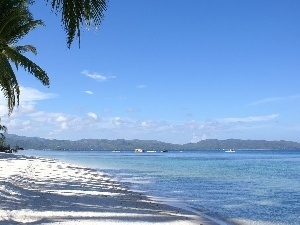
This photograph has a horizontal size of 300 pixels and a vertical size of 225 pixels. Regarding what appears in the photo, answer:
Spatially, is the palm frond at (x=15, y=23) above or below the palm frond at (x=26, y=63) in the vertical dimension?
above

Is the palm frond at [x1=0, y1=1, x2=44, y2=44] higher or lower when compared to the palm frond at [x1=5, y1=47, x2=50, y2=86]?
higher

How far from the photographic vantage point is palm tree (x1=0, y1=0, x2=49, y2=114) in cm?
1500

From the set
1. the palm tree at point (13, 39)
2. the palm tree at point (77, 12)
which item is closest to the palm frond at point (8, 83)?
the palm tree at point (13, 39)

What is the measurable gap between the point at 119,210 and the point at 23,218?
336 cm

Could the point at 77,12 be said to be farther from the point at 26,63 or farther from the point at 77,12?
the point at 26,63

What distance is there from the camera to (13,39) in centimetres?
1730

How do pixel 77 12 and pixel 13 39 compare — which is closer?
pixel 77 12

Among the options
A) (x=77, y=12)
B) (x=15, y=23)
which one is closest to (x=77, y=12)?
(x=77, y=12)

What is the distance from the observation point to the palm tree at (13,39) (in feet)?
49.2

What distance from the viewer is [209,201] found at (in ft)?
57.7

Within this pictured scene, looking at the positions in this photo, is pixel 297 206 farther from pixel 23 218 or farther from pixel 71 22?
pixel 71 22

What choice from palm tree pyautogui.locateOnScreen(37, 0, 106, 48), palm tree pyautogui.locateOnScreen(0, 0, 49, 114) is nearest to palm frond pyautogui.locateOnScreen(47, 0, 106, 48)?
palm tree pyautogui.locateOnScreen(37, 0, 106, 48)

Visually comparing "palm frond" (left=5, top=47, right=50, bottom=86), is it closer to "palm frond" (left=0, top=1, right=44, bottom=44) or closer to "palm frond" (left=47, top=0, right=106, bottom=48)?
"palm frond" (left=0, top=1, right=44, bottom=44)

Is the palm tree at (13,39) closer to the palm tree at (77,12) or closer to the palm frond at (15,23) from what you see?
the palm frond at (15,23)
